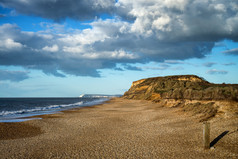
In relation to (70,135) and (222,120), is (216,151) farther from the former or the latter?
(70,135)

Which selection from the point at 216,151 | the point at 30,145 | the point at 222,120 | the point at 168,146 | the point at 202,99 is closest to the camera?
the point at 216,151

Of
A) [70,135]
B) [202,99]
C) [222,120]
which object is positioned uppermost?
[202,99]

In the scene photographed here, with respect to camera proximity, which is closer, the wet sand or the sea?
the wet sand

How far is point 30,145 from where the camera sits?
11539mm

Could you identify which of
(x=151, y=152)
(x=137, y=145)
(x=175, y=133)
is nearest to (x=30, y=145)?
(x=137, y=145)

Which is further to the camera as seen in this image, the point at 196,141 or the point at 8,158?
the point at 196,141

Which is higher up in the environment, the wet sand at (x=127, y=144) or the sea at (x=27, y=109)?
the wet sand at (x=127, y=144)

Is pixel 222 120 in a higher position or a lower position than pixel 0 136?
higher

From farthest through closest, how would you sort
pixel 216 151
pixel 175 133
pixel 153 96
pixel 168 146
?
pixel 153 96
pixel 175 133
pixel 168 146
pixel 216 151

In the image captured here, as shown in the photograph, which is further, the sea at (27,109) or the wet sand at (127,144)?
the sea at (27,109)

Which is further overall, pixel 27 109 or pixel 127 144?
pixel 27 109

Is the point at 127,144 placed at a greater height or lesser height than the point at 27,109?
greater

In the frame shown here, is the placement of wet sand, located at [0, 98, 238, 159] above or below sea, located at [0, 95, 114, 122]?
above

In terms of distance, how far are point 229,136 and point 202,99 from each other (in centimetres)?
955
